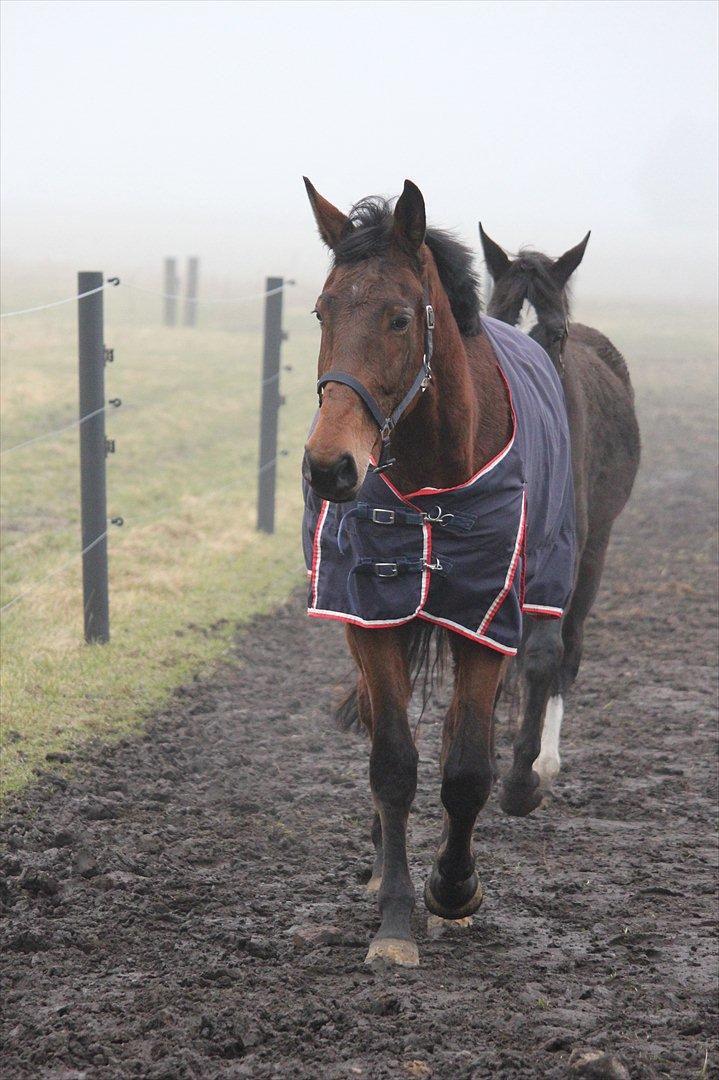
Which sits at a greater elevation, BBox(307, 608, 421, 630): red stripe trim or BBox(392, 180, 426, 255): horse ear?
BBox(392, 180, 426, 255): horse ear

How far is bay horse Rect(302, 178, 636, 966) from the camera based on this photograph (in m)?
2.89

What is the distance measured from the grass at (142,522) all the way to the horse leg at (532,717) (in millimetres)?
1885

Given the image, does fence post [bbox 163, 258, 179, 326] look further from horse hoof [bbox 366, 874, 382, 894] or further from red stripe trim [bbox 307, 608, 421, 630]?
red stripe trim [bbox 307, 608, 421, 630]

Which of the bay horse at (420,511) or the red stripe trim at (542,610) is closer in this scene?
the bay horse at (420,511)

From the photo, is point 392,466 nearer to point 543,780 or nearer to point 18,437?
point 543,780

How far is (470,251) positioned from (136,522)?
263 inches

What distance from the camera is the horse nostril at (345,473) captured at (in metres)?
2.58

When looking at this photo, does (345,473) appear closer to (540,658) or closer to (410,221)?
(410,221)

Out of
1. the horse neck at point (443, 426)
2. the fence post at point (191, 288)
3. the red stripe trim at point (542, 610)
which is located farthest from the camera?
the fence post at point (191, 288)

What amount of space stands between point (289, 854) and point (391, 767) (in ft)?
2.85

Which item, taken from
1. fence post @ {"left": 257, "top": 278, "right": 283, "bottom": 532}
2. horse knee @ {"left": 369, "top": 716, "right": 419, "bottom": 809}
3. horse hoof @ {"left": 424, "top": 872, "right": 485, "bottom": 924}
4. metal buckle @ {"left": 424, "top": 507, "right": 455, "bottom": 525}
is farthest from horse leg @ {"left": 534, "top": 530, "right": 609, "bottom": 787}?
fence post @ {"left": 257, "top": 278, "right": 283, "bottom": 532}

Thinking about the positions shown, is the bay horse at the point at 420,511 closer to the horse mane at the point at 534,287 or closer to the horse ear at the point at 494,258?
the horse mane at the point at 534,287

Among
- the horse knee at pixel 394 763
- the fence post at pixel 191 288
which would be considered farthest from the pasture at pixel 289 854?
the fence post at pixel 191 288

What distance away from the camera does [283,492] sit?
456 inches
